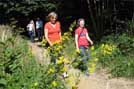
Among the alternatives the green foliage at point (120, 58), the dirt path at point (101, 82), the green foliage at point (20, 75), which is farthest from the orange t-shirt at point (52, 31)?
the green foliage at point (20, 75)

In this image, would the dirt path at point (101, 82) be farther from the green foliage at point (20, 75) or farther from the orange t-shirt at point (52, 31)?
the green foliage at point (20, 75)

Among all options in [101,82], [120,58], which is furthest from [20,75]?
[120,58]

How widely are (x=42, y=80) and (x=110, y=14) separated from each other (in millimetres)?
13657

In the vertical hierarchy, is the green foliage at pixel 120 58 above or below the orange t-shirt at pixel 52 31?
below

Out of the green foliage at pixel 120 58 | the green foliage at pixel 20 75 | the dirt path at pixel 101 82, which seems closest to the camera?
the green foliage at pixel 20 75

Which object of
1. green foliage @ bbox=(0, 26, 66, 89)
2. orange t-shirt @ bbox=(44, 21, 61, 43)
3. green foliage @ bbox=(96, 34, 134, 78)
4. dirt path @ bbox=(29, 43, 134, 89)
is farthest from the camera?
green foliage @ bbox=(96, 34, 134, 78)

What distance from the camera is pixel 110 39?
1628cm

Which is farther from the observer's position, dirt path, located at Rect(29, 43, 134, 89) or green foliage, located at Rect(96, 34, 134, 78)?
green foliage, located at Rect(96, 34, 134, 78)

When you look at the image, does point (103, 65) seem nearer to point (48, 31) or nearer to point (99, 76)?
point (99, 76)

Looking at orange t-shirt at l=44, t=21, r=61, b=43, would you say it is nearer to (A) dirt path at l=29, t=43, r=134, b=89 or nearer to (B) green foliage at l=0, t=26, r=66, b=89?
(A) dirt path at l=29, t=43, r=134, b=89

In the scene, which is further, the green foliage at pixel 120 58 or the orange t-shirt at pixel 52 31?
the green foliage at pixel 120 58

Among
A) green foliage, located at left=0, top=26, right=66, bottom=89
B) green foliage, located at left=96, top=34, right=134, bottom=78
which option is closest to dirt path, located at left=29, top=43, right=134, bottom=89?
green foliage, located at left=96, top=34, right=134, bottom=78

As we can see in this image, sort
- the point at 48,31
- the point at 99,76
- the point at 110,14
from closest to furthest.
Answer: the point at 48,31 → the point at 99,76 → the point at 110,14

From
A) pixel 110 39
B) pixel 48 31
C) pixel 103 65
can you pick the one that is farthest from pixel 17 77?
pixel 110 39
